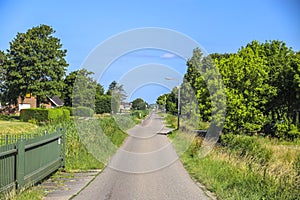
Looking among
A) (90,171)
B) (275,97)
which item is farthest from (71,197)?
(275,97)

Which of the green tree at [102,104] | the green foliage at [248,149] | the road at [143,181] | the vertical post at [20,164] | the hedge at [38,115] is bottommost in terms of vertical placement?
the road at [143,181]

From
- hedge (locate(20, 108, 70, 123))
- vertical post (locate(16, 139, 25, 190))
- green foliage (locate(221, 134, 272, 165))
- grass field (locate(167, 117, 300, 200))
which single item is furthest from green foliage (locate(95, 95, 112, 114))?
vertical post (locate(16, 139, 25, 190))

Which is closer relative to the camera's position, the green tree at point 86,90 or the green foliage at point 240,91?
the green foliage at point 240,91

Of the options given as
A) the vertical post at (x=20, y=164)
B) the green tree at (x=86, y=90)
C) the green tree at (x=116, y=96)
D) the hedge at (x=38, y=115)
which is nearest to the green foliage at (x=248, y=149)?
the vertical post at (x=20, y=164)

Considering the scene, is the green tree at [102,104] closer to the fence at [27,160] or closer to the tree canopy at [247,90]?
the tree canopy at [247,90]

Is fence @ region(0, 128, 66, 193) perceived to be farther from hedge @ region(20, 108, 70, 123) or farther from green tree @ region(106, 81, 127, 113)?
hedge @ region(20, 108, 70, 123)

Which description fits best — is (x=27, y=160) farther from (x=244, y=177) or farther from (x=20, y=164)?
(x=244, y=177)

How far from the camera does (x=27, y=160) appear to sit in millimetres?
9273

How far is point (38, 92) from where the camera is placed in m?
49.1

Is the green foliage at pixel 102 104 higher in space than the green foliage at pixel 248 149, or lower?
higher

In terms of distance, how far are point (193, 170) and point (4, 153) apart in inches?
274

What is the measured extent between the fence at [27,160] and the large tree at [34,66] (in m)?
38.1

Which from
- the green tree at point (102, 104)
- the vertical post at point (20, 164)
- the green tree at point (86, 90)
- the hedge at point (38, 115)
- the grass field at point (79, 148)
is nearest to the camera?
the vertical post at point (20, 164)

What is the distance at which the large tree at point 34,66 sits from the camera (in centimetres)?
4872
